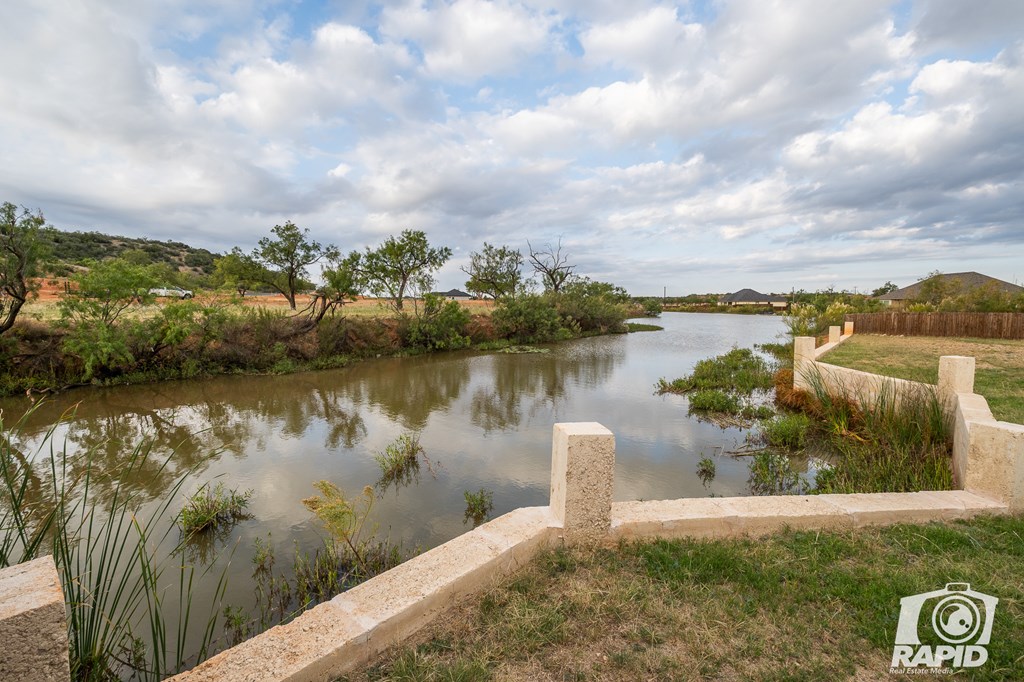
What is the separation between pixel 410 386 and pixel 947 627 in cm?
1195

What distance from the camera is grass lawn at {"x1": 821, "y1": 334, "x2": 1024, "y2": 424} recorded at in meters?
6.08

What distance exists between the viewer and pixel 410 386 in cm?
1308

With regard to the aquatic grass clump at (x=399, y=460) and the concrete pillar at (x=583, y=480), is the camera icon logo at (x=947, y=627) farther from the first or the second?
the aquatic grass clump at (x=399, y=460)

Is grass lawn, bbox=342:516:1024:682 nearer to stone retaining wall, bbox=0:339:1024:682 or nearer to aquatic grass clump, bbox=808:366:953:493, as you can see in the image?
stone retaining wall, bbox=0:339:1024:682

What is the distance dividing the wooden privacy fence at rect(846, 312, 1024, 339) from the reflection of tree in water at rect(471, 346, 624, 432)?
1178cm

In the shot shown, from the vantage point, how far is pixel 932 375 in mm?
8234

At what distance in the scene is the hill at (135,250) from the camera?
135ft

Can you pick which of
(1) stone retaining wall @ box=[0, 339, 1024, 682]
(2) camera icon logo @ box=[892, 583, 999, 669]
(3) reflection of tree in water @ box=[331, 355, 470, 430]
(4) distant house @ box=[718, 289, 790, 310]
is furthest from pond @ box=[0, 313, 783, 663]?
(4) distant house @ box=[718, 289, 790, 310]

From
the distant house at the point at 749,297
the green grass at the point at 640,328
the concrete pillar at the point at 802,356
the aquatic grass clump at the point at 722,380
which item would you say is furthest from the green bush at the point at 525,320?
the distant house at the point at 749,297

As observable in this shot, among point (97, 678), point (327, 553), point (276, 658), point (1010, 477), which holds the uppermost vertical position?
point (1010, 477)

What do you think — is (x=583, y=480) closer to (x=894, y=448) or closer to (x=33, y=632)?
(x=33, y=632)

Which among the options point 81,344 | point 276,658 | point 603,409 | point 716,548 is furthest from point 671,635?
point 81,344

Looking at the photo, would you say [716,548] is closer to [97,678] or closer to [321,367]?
[97,678]

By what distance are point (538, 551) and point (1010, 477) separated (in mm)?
3634
